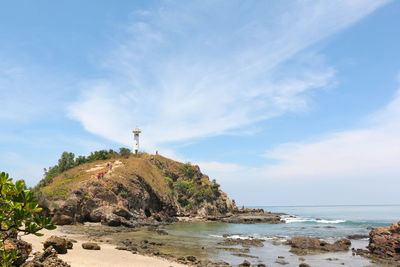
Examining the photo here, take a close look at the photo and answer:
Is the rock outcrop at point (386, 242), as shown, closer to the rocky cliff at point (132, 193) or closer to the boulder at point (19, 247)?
the boulder at point (19, 247)

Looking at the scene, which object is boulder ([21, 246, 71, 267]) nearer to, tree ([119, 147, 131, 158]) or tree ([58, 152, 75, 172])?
tree ([58, 152, 75, 172])

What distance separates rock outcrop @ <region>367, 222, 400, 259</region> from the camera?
798 inches

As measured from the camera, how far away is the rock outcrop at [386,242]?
798 inches

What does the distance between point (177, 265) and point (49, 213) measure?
21.9 meters

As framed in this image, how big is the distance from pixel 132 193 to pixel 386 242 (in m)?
36.7

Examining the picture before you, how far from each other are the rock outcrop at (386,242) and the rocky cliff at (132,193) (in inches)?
1083

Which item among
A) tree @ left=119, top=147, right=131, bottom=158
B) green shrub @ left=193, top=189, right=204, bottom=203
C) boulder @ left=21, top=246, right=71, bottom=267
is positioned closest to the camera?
boulder @ left=21, top=246, right=71, bottom=267

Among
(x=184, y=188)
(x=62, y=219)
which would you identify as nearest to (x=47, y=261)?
(x=62, y=219)

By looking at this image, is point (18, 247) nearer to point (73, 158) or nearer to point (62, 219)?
point (62, 219)

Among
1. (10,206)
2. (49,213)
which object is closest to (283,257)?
(10,206)

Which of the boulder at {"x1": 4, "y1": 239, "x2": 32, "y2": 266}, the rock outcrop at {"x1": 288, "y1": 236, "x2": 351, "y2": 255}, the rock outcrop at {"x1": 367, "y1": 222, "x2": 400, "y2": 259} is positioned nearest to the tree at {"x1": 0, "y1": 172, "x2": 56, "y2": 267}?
the boulder at {"x1": 4, "y1": 239, "x2": 32, "y2": 266}

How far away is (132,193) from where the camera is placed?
151 ft

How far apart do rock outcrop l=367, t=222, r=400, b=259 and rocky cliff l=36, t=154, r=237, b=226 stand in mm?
27519

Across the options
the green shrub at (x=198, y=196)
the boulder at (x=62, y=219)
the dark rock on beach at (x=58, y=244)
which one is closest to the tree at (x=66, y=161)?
the boulder at (x=62, y=219)
